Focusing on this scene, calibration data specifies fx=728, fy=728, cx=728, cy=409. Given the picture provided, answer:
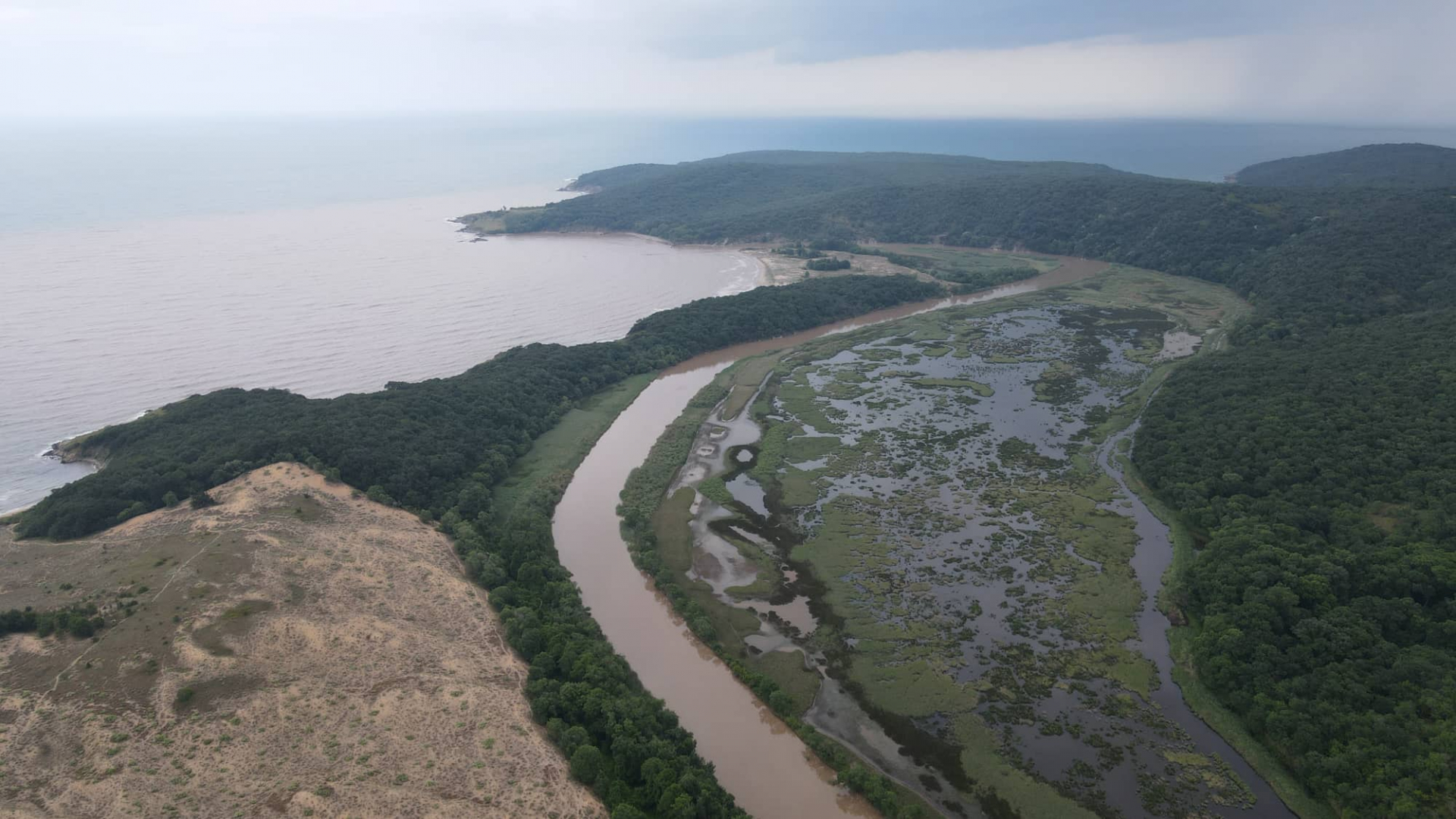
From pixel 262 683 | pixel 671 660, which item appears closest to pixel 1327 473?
pixel 671 660

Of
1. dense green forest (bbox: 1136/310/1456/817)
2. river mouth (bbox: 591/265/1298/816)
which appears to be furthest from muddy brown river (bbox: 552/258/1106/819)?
dense green forest (bbox: 1136/310/1456/817)

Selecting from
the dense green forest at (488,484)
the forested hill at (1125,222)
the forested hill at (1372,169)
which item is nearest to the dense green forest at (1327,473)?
the forested hill at (1125,222)

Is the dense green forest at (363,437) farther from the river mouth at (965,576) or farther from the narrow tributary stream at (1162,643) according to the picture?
the narrow tributary stream at (1162,643)

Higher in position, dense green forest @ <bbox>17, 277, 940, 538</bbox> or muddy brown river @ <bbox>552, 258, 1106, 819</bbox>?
dense green forest @ <bbox>17, 277, 940, 538</bbox>

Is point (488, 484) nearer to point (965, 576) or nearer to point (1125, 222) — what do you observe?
point (965, 576)

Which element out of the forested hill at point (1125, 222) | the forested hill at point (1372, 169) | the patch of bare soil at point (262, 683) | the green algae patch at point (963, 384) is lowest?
the patch of bare soil at point (262, 683)

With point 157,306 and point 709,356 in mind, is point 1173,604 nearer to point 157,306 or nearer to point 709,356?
point 709,356

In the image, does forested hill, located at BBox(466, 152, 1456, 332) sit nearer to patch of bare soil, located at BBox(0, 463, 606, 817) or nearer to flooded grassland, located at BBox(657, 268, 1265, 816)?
flooded grassland, located at BBox(657, 268, 1265, 816)
